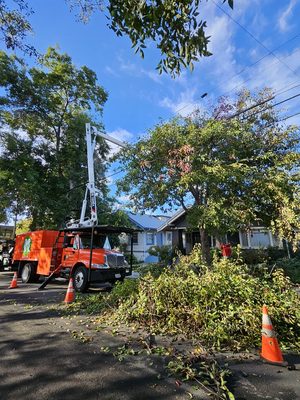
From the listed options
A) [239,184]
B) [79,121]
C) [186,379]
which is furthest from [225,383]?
[79,121]

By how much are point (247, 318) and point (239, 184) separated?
6.37 m

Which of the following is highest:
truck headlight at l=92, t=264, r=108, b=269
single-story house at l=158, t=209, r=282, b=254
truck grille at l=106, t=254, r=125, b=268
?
single-story house at l=158, t=209, r=282, b=254

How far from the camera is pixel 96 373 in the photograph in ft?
12.2

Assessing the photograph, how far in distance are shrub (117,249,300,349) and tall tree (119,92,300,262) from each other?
419cm

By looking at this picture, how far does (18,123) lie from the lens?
21.2 m

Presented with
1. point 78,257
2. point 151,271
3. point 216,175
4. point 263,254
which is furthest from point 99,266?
point 263,254

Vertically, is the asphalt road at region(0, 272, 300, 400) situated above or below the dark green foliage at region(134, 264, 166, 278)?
below

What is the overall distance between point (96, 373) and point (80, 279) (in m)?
7.18

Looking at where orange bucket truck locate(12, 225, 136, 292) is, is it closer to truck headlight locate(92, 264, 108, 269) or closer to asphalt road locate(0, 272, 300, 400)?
truck headlight locate(92, 264, 108, 269)

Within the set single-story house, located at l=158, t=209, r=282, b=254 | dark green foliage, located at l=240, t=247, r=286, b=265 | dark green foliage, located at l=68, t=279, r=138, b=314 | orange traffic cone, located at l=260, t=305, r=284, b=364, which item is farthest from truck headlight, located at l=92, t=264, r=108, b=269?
single-story house, located at l=158, t=209, r=282, b=254

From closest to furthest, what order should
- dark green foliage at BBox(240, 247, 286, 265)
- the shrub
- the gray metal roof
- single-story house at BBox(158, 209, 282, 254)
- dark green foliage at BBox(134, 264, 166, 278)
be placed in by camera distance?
1. the shrub
2. dark green foliage at BBox(134, 264, 166, 278)
3. dark green foliage at BBox(240, 247, 286, 265)
4. single-story house at BBox(158, 209, 282, 254)
5. the gray metal roof

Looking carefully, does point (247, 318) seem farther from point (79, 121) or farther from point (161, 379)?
point (79, 121)

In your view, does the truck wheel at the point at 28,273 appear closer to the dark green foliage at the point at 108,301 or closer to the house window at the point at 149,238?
the dark green foliage at the point at 108,301

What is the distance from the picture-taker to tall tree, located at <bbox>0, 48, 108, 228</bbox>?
63.7ft
